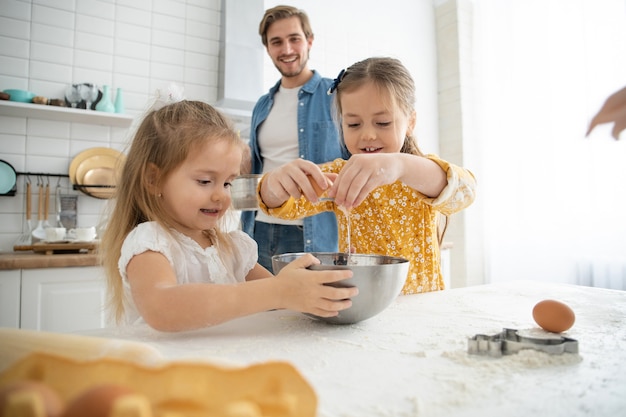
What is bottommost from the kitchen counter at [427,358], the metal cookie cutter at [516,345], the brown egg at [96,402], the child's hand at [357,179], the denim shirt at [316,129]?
the kitchen counter at [427,358]

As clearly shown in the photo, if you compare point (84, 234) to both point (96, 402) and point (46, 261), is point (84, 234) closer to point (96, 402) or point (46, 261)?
point (46, 261)

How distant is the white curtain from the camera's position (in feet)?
8.75

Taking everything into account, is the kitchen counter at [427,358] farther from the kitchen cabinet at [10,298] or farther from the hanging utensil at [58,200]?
the hanging utensil at [58,200]

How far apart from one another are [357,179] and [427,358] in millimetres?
408

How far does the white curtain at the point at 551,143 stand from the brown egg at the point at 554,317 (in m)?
2.06

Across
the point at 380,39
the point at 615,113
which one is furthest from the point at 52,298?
the point at 380,39

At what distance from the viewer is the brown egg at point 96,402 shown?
0.28 metres

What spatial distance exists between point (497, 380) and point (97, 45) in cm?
281

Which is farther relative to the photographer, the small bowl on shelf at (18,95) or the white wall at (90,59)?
the white wall at (90,59)

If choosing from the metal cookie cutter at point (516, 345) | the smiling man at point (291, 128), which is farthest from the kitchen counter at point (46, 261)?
the metal cookie cutter at point (516, 345)

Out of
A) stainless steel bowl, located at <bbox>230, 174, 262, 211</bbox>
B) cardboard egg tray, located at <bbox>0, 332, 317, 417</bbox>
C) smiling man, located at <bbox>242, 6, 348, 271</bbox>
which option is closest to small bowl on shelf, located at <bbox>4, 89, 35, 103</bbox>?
smiling man, located at <bbox>242, 6, 348, 271</bbox>

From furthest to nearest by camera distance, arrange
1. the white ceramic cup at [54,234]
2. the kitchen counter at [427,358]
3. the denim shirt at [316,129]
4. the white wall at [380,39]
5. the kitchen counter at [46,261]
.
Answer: the white wall at [380,39], the white ceramic cup at [54,234], the denim shirt at [316,129], the kitchen counter at [46,261], the kitchen counter at [427,358]

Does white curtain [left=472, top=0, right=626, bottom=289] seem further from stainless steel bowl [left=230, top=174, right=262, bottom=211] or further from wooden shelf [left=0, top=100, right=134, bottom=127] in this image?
wooden shelf [left=0, top=100, right=134, bottom=127]

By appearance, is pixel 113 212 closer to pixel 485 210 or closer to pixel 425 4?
pixel 485 210
